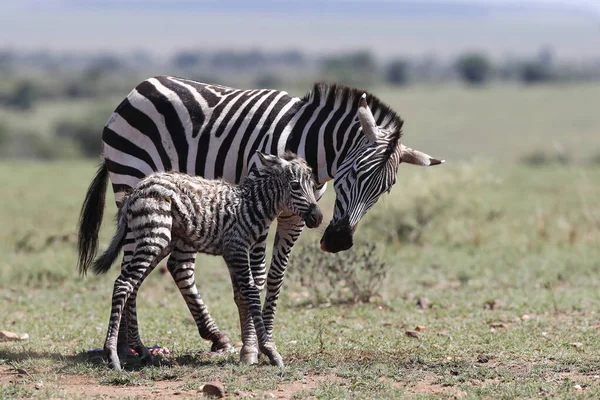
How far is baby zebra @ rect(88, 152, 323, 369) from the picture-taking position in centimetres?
653

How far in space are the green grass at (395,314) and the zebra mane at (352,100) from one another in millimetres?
1837

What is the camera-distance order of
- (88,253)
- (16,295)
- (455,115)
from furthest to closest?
(455,115)
(16,295)
(88,253)

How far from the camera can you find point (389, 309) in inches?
383

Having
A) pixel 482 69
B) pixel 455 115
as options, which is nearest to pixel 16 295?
pixel 455 115

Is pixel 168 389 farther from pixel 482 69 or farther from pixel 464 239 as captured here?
pixel 482 69

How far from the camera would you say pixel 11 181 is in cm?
2220

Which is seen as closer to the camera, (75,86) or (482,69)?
(75,86)

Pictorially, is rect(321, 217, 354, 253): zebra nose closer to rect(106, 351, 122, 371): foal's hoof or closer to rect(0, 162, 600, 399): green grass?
rect(0, 162, 600, 399): green grass

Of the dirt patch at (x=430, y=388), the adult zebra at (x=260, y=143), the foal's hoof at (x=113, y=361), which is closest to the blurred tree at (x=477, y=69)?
the adult zebra at (x=260, y=143)

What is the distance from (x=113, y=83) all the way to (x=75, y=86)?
99.0 inches

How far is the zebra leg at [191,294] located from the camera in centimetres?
739

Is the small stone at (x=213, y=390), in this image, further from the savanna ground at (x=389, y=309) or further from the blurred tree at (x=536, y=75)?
the blurred tree at (x=536, y=75)

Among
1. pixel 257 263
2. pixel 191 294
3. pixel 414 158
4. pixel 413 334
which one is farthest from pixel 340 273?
pixel 414 158

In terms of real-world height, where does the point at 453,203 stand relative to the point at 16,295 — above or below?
above
